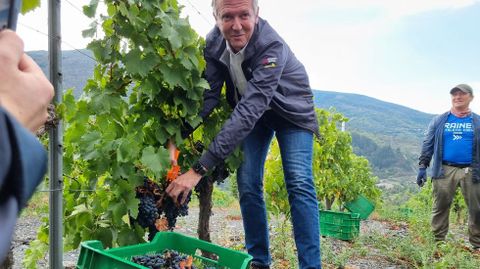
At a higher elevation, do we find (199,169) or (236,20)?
(236,20)

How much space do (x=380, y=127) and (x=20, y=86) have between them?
93416mm

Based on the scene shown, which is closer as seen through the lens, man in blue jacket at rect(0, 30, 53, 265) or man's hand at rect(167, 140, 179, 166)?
man in blue jacket at rect(0, 30, 53, 265)

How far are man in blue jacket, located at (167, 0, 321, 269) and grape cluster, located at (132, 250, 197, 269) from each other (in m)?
0.56

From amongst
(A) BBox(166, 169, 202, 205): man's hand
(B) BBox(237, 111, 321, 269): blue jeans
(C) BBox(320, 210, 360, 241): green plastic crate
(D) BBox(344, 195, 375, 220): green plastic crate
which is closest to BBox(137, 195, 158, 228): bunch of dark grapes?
(A) BBox(166, 169, 202, 205): man's hand

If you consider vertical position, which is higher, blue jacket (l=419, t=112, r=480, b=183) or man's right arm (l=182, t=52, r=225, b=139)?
man's right arm (l=182, t=52, r=225, b=139)

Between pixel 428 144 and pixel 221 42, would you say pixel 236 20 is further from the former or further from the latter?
pixel 428 144

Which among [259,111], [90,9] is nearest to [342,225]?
[259,111]

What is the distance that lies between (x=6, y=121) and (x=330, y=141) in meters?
7.84

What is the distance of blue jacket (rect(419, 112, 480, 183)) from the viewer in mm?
6162

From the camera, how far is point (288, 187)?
115 inches

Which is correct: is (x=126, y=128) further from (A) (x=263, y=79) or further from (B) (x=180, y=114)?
(A) (x=263, y=79)

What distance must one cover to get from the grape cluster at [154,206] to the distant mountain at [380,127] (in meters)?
30.8

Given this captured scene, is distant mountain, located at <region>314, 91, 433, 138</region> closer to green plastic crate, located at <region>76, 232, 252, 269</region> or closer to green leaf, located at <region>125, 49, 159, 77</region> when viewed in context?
green leaf, located at <region>125, 49, 159, 77</region>

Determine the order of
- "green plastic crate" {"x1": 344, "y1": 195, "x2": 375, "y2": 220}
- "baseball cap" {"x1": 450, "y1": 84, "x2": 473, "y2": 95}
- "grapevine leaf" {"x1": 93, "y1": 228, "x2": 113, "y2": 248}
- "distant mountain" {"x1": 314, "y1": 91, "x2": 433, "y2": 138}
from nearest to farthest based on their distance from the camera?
"grapevine leaf" {"x1": 93, "y1": 228, "x2": 113, "y2": 248}, "baseball cap" {"x1": 450, "y1": 84, "x2": 473, "y2": 95}, "green plastic crate" {"x1": 344, "y1": 195, "x2": 375, "y2": 220}, "distant mountain" {"x1": 314, "y1": 91, "x2": 433, "y2": 138}
